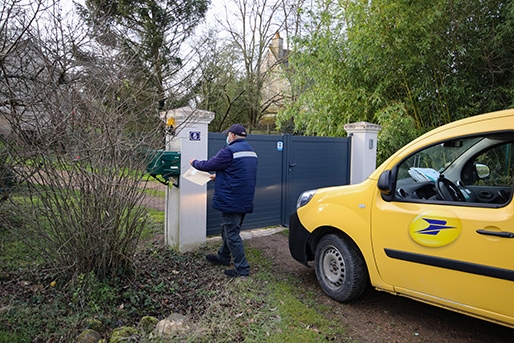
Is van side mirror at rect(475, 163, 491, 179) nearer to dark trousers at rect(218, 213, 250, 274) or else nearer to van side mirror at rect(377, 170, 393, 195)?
van side mirror at rect(377, 170, 393, 195)

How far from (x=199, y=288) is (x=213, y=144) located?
2.35 meters

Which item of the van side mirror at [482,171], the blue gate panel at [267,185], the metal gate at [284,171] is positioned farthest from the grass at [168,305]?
the van side mirror at [482,171]

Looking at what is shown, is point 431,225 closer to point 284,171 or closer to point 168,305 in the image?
point 168,305

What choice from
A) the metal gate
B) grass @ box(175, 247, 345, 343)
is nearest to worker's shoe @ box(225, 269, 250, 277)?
grass @ box(175, 247, 345, 343)

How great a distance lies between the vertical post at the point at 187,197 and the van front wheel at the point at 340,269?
6.61 feet

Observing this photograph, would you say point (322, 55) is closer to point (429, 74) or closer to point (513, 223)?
point (429, 74)

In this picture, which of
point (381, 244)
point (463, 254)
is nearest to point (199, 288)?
point (381, 244)

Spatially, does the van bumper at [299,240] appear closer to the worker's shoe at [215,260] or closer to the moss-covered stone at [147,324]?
the worker's shoe at [215,260]

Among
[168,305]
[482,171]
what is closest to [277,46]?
[482,171]

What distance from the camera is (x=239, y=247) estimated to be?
166 inches

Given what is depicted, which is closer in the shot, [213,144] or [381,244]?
[381,244]

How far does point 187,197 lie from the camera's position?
16.7ft

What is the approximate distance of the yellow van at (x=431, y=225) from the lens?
2.68m

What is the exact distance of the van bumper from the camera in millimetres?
4145
